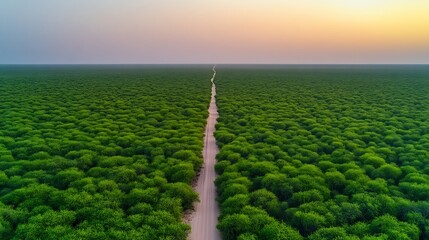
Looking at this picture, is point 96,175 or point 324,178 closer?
point 324,178

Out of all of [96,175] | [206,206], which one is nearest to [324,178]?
[206,206]

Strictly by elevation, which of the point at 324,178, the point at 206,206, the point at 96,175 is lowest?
the point at 206,206

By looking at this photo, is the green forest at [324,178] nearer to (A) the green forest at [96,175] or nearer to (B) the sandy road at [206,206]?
(B) the sandy road at [206,206]

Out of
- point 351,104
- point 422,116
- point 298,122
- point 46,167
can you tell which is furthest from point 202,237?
point 351,104

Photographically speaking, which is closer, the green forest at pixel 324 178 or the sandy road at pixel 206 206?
the green forest at pixel 324 178

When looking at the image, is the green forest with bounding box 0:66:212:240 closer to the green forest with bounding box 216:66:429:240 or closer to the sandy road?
the sandy road

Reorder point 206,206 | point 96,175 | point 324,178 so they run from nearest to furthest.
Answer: point 206,206 → point 324,178 → point 96,175

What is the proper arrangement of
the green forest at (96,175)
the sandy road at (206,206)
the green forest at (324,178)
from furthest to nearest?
the sandy road at (206,206) < the green forest at (324,178) < the green forest at (96,175)

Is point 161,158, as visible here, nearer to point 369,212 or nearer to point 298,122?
point 369,212

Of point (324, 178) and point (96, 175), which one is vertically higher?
point (324, 178)

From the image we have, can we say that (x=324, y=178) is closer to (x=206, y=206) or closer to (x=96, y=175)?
(x=206, y=206)

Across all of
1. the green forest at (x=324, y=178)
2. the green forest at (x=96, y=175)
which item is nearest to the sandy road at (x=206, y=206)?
the green forest at (x=324, y=178)
